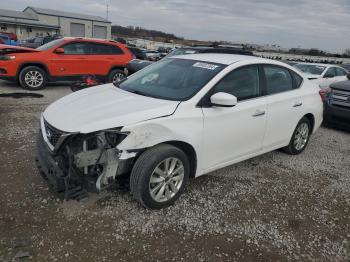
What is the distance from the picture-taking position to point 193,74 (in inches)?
161

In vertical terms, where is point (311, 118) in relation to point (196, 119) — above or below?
below

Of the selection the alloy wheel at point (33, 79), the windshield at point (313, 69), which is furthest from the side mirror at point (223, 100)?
the windshield at point (313, 69)

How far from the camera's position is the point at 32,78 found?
9469 millimetres

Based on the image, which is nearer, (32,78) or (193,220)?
(193,220)

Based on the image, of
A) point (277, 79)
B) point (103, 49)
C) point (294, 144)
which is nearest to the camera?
point (277, 79)

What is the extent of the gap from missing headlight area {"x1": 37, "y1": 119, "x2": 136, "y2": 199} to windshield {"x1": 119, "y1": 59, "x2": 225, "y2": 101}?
96cm

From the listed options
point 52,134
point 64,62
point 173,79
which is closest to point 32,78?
point 64,62

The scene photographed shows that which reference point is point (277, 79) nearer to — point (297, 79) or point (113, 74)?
point (297, 79)

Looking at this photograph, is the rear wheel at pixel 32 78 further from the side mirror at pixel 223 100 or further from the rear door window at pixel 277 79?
the side mirror at pixel 223 100

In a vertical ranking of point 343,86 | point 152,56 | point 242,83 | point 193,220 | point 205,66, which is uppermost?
point 205,66

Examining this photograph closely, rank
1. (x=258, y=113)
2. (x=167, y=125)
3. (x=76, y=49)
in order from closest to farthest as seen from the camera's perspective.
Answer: (x=167, y=125) < (x=258, y=113) < (x=76, y=49)

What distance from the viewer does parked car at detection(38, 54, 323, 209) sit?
3166mm

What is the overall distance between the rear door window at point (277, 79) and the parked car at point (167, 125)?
0.05 feet

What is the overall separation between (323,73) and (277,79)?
817 cm
